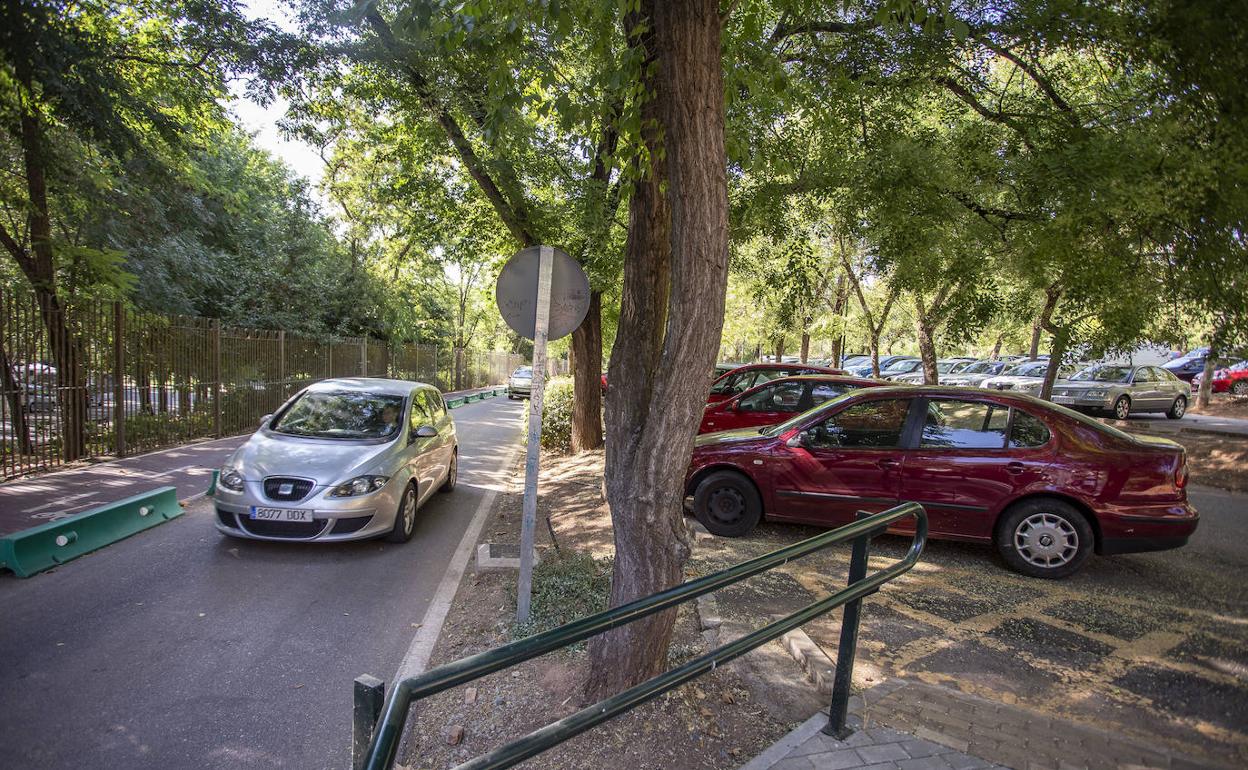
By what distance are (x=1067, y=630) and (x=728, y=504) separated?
10.2 ft

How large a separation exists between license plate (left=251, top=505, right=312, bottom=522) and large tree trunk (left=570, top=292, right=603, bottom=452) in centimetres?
626

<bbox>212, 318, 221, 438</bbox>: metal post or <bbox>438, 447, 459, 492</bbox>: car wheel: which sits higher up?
<bbox>212, 318, 221, 438</bbox>: metal post

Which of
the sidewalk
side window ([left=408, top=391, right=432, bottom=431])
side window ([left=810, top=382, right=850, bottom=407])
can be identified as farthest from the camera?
side window ([left=810, top=382, right=850, bottom=407])

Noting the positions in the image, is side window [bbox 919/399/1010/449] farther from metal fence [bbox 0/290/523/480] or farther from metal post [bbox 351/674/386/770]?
Answer: metal fence [bbox 0/290/523/480]

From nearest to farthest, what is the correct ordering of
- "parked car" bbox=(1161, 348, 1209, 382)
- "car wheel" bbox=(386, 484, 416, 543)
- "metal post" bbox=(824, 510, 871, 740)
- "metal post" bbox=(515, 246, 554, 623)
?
1. "metal post" bbox=(824, 510, 871, 740)
2. "metal post" bbox=(515, 246, 554, 623)
3. "car wheel" bbox=(386, 484, 416, 543)
4. "parked car" bbox=(1161, 348, 1209, 382)

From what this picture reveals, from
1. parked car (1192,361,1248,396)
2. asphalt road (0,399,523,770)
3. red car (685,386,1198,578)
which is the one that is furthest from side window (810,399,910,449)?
parked car (1192,361,1248,396)

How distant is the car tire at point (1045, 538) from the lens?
5715 millimetres

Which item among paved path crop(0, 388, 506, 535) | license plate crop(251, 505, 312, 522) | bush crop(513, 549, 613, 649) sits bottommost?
paved path crop(0, 388, 506, 535)

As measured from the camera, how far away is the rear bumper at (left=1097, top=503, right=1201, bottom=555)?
554 cm

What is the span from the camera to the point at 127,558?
5855mm

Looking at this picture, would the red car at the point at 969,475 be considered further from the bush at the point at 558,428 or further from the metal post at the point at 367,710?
the bush at the point at 558,428

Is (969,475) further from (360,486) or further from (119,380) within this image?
(119,380)

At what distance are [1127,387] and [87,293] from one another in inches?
962

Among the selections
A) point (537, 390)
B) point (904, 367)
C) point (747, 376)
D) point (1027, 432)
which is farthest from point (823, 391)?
point (904, 367)
